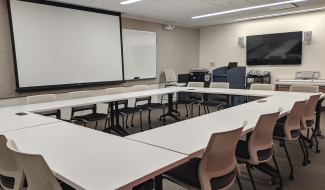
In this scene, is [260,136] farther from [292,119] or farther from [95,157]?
[95,157]

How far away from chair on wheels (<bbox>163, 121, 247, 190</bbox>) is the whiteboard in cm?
529

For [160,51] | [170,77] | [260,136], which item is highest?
[160,51]

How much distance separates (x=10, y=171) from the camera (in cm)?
183

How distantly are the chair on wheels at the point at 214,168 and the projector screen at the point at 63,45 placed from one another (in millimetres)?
4218

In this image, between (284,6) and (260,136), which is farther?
(284,6)

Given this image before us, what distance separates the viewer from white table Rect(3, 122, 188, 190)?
1.28m

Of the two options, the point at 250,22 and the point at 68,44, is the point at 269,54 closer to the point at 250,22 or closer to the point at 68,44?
the point at 250,22

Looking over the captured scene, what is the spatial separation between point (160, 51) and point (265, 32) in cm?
348

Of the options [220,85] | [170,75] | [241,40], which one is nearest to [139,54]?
[170,75]

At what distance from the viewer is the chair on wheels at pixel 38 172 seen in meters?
1.31

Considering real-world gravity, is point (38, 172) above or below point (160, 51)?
below

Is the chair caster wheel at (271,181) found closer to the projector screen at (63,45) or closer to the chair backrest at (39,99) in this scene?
the chair backrest at (39,99)

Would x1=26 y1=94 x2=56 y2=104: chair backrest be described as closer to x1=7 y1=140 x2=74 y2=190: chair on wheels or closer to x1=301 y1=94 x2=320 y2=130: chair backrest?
x1=7 y1=140 x2=74 y2=190: chair on wheels

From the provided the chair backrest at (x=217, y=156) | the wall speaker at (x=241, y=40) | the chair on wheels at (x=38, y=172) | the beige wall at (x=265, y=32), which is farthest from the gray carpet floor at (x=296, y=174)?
the wall speaker at (x=241, y=40)
